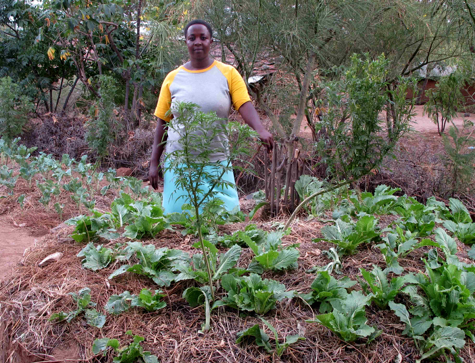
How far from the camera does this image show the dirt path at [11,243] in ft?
10.8

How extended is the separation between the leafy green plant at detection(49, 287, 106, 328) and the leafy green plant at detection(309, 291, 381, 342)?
35.1 inches

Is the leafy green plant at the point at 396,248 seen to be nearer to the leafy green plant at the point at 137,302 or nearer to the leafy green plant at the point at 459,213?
the leafy green plant at the point at 459,213

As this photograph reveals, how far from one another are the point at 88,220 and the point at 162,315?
1.00m

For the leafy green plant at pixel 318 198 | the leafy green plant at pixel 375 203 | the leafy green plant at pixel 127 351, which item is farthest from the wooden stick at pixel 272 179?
the leafy green plant at pixel 127 351

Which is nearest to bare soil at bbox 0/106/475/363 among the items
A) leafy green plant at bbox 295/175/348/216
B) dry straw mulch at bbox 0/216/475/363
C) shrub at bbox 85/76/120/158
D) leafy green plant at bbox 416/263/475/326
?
dry straw mulch at bbox 0/216/475/363

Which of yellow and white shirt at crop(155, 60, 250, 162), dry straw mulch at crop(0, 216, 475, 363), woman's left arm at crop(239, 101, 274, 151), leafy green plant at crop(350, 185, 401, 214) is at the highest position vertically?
yellow and white shirt at crop(155, 60, 250, 162)

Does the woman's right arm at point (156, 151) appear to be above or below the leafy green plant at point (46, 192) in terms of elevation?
above

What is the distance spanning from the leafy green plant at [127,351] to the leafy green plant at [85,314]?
5.1 inches

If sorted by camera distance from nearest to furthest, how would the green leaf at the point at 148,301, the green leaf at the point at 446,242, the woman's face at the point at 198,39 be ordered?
the green leaf at the point at 148,301 < the green leaf at the point at 446,242 < the woman's face at the point at 198,39

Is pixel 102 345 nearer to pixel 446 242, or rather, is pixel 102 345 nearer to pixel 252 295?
pixel 252 295

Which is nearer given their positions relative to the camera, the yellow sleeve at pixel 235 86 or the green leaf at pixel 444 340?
the green leaf at pixel 444 340

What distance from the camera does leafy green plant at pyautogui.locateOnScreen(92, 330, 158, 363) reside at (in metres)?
1.45

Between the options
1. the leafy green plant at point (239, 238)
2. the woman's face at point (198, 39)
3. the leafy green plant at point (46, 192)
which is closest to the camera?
the leafy green plant at point (239, 238)

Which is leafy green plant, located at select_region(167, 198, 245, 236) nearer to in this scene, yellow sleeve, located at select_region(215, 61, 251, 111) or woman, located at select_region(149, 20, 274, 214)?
woman, located at select_region(149, 20, 274, 214)
